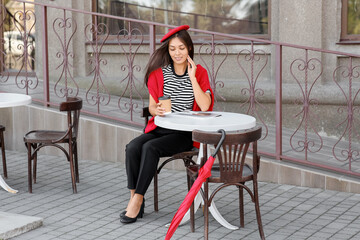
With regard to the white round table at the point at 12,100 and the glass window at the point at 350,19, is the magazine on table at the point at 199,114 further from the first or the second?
the glass window at the point at 350,19

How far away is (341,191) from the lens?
6.59m

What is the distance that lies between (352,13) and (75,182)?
4.16 meters

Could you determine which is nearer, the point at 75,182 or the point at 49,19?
the point at 75,182

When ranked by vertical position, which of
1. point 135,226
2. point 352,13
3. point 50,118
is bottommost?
point 135,226

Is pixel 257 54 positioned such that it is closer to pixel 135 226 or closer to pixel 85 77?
pixel 85 77

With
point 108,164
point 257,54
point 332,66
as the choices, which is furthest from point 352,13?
point 108,164

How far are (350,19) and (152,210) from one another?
4.00 metres

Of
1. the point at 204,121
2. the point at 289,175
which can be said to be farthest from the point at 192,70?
the point at 289,175

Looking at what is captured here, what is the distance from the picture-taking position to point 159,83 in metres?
5.95

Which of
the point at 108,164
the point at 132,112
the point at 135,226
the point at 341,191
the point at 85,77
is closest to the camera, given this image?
the point at 135,226

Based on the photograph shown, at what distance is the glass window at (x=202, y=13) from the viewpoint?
30.2 ft

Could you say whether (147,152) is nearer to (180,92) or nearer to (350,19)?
(180,92)

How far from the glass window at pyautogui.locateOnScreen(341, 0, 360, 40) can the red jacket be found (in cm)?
320

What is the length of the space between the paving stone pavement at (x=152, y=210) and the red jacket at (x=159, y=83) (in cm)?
83
